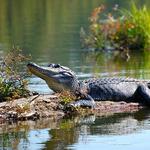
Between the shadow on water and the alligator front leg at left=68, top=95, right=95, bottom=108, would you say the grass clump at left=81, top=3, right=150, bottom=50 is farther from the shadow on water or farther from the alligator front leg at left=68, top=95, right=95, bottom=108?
the shadow on water

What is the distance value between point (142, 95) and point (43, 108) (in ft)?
7.88

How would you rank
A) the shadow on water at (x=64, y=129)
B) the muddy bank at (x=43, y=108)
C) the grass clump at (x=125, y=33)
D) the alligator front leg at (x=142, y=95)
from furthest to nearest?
the grass clump at (x=125, y=33), the alligator front leg at (x=142, y=95), the muddy bank at (x=43, y=108), the shadow on water at (x=64, y=129)

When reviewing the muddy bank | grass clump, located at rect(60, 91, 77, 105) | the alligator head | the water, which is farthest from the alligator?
the water

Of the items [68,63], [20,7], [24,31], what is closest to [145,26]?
[68,63]

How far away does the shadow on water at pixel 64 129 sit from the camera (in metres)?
12.5

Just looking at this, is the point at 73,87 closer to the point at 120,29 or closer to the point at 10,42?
the point at 120,29

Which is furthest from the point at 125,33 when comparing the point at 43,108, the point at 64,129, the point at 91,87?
the point at 64,129

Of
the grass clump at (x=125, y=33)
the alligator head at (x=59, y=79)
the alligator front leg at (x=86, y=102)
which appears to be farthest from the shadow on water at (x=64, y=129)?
the grass clump at (x=125, y=33)

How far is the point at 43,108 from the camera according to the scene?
14.7 meters

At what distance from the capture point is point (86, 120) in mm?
14578

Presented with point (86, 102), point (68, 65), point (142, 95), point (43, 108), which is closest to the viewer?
point (43, 108)

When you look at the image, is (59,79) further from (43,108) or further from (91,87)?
(43,108)

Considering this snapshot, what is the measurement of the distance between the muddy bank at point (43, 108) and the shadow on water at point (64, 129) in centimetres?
20

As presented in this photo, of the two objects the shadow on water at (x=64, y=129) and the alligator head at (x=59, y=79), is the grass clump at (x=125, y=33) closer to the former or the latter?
the alligator head at (x=59, y=79)
